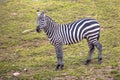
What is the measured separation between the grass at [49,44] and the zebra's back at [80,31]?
0.80 meters

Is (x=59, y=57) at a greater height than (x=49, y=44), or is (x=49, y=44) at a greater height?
(x=59, y=57)

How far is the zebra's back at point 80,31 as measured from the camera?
29.4ft

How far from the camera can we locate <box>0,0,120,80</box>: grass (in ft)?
28.8

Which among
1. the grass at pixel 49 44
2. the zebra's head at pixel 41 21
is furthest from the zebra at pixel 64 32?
the grass at pixel 49 44

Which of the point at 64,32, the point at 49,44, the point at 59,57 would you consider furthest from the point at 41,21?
the point at 49,44

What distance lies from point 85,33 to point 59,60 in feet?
3.41

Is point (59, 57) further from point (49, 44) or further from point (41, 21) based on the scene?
point (49, 44)

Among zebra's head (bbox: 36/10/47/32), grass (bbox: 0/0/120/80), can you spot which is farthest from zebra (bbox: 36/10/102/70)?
grass (bbox: 0/0/120/80)

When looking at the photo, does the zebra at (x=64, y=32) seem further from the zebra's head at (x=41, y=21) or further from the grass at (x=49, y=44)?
the grass at (x=49, y=44)

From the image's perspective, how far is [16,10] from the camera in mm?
15844

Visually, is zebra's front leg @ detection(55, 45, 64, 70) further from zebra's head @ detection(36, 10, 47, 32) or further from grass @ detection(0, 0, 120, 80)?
zebra's head @ detection(36, 10, 47, 32)

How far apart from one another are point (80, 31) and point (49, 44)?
9.08 feet

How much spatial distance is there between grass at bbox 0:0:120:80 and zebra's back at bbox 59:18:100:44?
80 centimetres

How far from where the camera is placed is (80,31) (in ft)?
29.6
